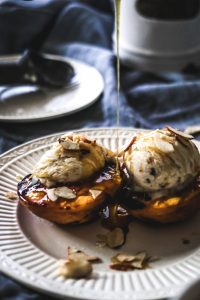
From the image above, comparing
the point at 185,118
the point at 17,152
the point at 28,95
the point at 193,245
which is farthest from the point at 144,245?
the point at 28,95

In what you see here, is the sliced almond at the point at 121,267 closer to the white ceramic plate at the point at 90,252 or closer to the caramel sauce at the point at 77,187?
the white ceramic plate at the point at 90,252

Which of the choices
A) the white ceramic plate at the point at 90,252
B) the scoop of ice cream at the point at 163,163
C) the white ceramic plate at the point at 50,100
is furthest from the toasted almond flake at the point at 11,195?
the white ceramic plate at the point at 50,100

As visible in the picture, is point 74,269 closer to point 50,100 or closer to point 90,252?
point 90,252

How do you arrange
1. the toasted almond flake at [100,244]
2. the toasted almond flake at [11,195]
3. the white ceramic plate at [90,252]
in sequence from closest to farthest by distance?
the white ceramic plate at [90,252] < the toasted almond flake at [100,244] < the toasted almond flake at [11,195]

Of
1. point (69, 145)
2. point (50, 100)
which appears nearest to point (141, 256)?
point (69, 145)

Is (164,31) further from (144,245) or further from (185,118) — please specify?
(144,245)

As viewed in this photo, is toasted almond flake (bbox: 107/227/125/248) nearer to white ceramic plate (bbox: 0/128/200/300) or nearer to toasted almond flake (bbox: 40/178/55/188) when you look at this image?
white ceramic plate (bbox: 0/128/200/300)

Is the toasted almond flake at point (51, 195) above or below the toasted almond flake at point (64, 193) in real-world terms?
below
